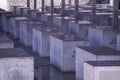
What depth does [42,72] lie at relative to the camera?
17891 mm

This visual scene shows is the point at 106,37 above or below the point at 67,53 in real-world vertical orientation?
above

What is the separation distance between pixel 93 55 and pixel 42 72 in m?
4.51

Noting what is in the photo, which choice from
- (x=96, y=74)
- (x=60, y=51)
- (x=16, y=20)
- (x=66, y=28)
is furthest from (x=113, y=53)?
(x=16, y=20)

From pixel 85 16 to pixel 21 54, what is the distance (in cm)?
1941

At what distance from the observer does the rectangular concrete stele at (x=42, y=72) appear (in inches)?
670

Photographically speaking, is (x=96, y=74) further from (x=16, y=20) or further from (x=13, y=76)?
(x=16, y=20)

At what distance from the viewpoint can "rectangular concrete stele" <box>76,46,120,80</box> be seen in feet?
45.0

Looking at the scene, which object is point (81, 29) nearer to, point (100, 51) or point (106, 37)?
point (106, 37)

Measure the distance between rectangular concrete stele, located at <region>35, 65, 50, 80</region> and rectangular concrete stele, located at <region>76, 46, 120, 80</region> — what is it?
1.86 meters

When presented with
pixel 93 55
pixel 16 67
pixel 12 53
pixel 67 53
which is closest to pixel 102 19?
pixel 67 53

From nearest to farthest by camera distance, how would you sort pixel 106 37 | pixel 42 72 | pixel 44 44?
pixel 42 72, pixel 106 37, pixel 44 44

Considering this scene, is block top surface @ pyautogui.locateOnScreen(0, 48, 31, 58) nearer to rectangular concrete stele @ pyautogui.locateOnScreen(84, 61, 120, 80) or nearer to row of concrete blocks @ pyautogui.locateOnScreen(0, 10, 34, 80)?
row of concrete blocks @ pyautogui.locateOnScreen(0, 10, 34, 80)

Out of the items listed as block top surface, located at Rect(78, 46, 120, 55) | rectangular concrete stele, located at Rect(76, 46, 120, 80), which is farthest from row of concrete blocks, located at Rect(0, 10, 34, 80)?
block top surface, located at Rect(78, 46, 120, 55)

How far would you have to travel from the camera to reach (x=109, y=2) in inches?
1989
